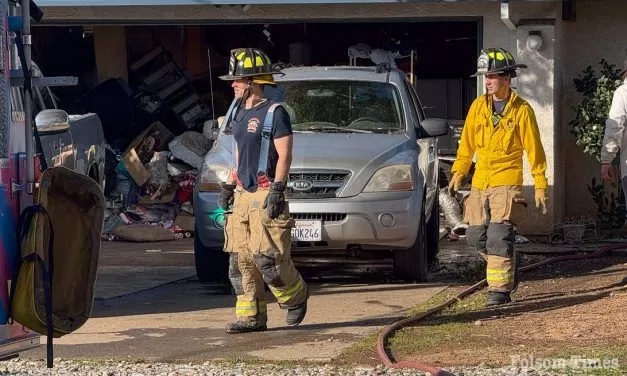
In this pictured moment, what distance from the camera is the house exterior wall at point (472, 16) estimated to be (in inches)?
553

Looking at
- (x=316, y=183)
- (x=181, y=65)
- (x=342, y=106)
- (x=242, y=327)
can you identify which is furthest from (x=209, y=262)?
(x=181, y=65)

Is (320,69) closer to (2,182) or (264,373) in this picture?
(264,373)

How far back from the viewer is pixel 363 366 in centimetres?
723

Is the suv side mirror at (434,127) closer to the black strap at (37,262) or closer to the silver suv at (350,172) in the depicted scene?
the silver suv at (350,172)

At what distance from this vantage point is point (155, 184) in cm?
1586

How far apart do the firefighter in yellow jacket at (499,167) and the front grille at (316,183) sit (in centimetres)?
106

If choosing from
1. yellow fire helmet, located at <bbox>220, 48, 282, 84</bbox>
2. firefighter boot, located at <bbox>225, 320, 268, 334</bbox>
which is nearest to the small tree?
yellow fire helmet, located at <bbox>220, 48, 282, 84</bbox>

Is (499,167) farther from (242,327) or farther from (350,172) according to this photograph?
(242,327)

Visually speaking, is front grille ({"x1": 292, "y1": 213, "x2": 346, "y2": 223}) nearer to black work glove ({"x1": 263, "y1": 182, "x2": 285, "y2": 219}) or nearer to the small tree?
black work glove ({"x1": 263, "y1": 182, "x2": 285, "y2": 219})

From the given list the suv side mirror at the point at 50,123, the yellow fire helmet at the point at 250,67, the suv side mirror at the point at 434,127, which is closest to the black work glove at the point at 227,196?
the yellow fire helmet at the point at 250,67

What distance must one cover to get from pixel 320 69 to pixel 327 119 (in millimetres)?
730

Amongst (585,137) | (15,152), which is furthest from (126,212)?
(15,152)

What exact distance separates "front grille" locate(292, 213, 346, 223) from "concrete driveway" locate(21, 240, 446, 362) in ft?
2.08

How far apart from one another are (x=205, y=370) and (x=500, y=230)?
3000 millimetres
